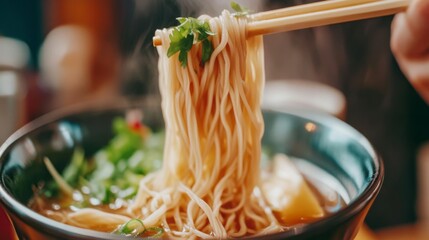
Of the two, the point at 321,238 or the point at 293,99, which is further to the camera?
the point at 293,99

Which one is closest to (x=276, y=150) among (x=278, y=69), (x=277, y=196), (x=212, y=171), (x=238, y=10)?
(x=277, y=196)

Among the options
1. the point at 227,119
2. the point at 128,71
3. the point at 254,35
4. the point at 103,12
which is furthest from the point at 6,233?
the point at 103,12

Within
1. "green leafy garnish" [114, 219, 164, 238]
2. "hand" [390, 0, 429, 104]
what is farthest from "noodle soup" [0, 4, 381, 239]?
"hand" [390, 0, 429, 104]

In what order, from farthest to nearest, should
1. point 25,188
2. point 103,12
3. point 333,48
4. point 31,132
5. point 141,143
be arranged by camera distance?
point 103,12, point 333,48, point 141,143, point 31,132, point 25,188

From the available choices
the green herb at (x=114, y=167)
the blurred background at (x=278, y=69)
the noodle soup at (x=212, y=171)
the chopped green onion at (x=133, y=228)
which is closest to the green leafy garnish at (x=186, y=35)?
the noodle soup at (x=212, y=171)

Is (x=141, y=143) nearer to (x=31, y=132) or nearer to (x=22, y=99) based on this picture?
(x=31, y=132)
